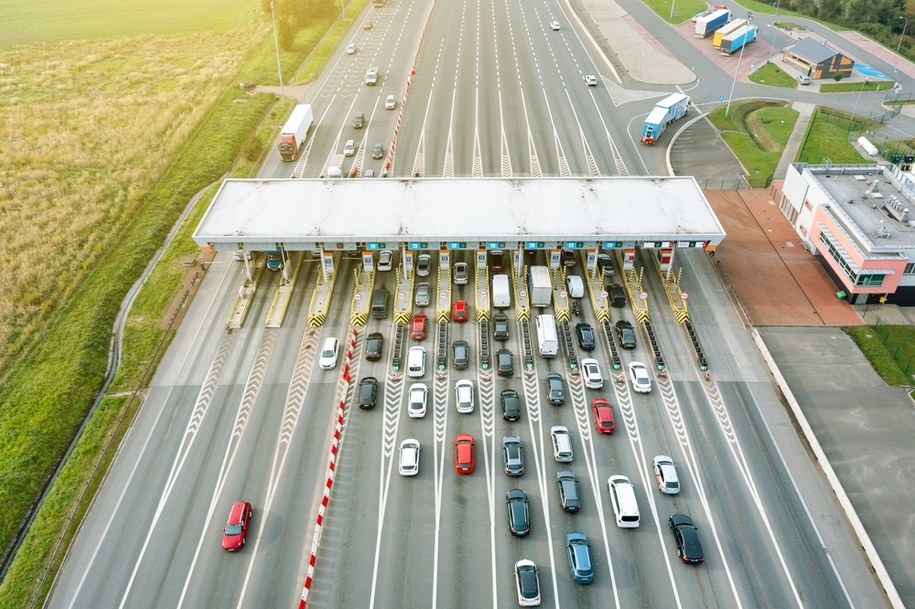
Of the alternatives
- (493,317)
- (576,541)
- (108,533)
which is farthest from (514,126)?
(108,533)

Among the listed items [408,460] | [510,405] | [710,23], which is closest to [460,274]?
[510,405]

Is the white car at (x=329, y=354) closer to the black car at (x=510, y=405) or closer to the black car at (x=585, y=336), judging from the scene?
the black car at (x=510, y=405)

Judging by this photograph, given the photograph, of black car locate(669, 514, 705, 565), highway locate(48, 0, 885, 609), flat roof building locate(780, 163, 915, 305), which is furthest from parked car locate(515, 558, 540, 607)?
flat roof building locate(780, 163, 915, 305)

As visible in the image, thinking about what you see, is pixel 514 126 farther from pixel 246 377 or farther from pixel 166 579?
pixel 166 579

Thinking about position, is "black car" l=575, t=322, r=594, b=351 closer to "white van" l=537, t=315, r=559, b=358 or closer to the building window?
"white van" l=537, t=315, r=559, b=358

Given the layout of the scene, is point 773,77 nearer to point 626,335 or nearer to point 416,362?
point 626,335

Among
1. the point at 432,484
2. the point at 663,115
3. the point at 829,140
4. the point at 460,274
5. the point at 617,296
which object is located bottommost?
the point at 432,484
